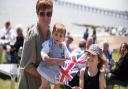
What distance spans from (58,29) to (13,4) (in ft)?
136

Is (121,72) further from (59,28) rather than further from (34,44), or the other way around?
(34,44)

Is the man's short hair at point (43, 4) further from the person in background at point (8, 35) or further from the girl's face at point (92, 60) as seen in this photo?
the person in background at point (8, 35)

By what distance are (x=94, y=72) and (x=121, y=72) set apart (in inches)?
127

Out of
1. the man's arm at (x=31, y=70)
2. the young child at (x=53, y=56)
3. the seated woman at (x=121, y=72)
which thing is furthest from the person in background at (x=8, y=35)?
the man's arm at (x=31, y=70)

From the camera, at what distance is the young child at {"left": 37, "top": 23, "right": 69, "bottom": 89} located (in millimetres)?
3162

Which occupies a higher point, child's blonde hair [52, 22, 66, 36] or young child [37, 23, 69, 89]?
child's blonde hair [52, 22, 66, 36]

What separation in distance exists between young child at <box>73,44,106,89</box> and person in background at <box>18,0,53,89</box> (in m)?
1.22

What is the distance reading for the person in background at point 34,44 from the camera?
10.1ft

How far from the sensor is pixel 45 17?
10.1 ft

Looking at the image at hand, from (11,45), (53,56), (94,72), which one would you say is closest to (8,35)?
(11,45)

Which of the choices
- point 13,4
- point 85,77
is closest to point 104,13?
point 13,4

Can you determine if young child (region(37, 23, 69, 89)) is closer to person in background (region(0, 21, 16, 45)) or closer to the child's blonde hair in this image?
the child's blonde hair

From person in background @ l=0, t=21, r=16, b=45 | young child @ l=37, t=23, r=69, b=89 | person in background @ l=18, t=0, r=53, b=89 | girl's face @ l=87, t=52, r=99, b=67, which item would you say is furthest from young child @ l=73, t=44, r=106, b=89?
person in background @ l=0, t=21, r=16, b=45

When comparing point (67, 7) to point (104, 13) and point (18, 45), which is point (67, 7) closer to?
point (104, 13)
